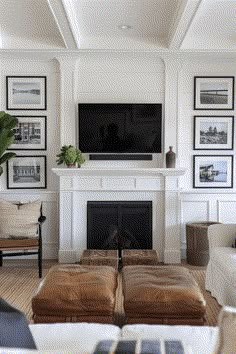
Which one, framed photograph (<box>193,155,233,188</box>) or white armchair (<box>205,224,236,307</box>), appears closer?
white armchair (<box>205,224,236,307</box>)

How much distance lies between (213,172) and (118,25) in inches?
86.0

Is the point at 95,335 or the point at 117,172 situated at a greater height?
the point at 117,172

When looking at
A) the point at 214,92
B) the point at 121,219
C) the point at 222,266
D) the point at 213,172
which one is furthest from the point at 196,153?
the point at 222,266

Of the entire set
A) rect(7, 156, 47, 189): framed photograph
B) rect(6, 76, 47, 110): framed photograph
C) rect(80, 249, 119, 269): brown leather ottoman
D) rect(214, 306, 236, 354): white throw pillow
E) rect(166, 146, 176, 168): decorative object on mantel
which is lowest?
rect(80, 249, 119, 269): brown leather ottoman

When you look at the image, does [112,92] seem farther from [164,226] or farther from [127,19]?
[164,226]

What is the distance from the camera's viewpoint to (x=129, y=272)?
3.79m

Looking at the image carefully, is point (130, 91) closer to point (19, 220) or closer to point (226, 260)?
point (19, 220)

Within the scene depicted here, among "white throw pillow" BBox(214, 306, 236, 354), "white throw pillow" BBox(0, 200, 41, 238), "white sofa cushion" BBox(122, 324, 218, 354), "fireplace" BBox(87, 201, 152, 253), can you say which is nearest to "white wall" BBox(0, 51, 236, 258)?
"fireplace" BBox(87, 201, 152, 253)

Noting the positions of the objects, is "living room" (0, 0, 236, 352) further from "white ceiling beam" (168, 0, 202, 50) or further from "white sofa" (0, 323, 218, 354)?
"white sofa" (0, 323, 218, 354)

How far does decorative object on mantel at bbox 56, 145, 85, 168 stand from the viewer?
19.0 feet

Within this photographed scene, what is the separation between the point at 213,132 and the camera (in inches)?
241

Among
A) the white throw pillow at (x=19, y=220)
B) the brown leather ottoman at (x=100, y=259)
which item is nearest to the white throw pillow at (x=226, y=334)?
the brown leather ottoman at (x=100, y=259)

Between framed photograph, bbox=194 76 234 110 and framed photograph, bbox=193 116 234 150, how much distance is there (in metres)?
0.15

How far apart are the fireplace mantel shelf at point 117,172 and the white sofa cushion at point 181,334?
12.3 feet
